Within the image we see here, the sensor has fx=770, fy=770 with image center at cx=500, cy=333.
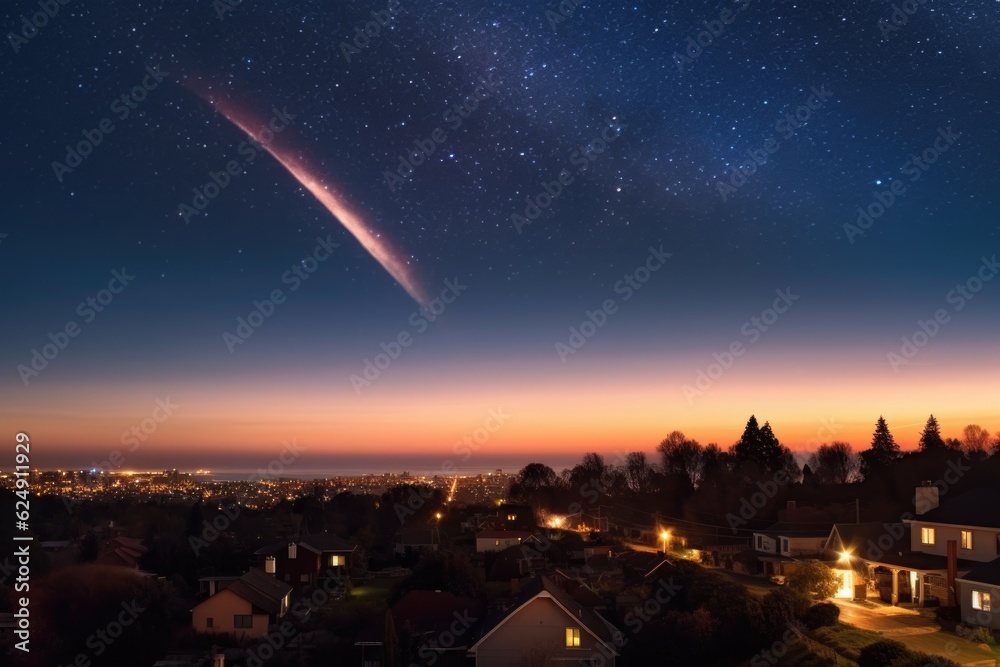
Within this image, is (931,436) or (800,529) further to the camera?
(931,436)

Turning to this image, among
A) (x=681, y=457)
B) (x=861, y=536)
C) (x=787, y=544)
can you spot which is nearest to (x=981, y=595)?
(x=861, y=536)

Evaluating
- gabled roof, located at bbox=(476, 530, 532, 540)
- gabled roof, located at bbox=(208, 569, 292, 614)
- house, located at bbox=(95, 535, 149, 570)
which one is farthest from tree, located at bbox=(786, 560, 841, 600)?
house, located at bbox=(95, 535, 149, 570)

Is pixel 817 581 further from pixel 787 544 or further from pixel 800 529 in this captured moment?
pixel 800 529

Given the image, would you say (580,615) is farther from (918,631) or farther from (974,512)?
(974,512)

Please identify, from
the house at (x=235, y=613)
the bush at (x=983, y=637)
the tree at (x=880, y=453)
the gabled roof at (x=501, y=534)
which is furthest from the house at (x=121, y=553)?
the tree at (x=880, y=453)

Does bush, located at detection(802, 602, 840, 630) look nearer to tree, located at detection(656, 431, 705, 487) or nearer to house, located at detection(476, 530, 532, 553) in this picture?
house, located at detection(476, 530, 532, 553)

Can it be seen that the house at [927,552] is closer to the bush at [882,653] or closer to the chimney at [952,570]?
the chimney at [952,570]

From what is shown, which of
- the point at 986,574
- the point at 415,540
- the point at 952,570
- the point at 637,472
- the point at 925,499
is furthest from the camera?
the point at 637,472
